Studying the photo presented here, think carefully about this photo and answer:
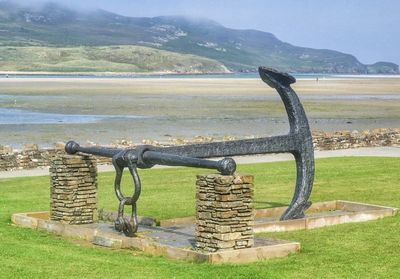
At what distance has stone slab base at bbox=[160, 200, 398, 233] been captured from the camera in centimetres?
1606

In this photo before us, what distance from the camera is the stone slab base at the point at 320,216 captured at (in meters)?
16.1

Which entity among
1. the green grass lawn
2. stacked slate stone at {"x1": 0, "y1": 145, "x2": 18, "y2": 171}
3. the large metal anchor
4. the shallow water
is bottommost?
the shallow water

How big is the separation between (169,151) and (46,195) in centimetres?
684

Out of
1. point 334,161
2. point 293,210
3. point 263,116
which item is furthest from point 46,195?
point 263,116

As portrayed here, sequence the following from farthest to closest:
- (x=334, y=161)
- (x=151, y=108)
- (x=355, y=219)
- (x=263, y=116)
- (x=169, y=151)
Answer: (x=151, y=108)
(x=263, y=116)
(x=334, y=161)
(x=355, y=219)
(x=169, y=151)

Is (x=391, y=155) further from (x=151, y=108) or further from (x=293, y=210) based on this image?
(x=151, y=108)

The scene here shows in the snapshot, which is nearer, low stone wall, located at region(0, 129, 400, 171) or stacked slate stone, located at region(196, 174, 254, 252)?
stacked slate stone, located at region(196, 174, 254, 252)

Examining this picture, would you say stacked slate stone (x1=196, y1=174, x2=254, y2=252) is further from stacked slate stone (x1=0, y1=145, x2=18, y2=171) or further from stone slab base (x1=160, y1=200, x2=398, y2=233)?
stacked slate stone (x1=0, y1=145, x2=18, y2=171)

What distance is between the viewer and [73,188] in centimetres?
1608

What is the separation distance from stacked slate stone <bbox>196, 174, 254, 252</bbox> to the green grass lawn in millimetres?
497

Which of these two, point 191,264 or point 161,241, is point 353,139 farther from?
point 191,264

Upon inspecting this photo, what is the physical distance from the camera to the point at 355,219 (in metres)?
17.1

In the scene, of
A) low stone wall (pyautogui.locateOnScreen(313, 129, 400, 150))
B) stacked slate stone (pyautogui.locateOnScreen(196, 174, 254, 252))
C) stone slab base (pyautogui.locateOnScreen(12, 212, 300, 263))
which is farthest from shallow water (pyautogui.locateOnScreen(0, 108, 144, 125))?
stacked slate stone (pyautogui.locateOnScreen(196, 174, 254, 252))

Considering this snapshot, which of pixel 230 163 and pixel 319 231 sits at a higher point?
pixel 230 163
